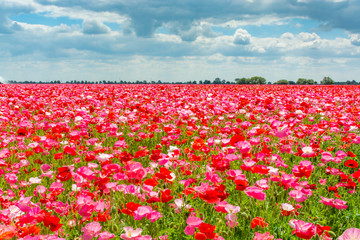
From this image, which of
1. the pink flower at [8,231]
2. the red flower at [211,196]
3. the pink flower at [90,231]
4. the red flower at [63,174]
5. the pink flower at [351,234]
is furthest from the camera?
the red flower at [63,174]

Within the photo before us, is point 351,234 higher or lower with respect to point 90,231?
higher

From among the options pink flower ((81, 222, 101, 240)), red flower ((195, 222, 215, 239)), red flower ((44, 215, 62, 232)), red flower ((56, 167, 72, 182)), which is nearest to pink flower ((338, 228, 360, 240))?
red flower ((195, 222, 215, 239))

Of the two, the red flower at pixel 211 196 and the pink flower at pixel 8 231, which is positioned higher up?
the red flower at pixel 211 196

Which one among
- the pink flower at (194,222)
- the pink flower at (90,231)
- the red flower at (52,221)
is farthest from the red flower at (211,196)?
the red flower at (52,221)

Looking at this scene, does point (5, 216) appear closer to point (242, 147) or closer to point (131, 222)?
→ point (131, 222)

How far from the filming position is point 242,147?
2.48m

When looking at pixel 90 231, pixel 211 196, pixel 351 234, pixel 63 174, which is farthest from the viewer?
pixel 63 174

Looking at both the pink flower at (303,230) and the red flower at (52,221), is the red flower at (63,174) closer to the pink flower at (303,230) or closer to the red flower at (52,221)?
the red flower at (52,221)

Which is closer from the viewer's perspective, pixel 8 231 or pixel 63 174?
pixel 8 231

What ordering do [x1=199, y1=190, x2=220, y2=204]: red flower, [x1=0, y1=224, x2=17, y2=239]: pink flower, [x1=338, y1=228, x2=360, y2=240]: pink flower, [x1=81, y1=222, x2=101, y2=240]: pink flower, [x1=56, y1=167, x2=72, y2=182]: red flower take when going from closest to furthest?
1. [x1=338, y1=228, x2=360, y2=240]: pink flower
2. [x1=0, y1=224, x2=17, y2=239]: pink flower
3. [x1=81, y1=222, x2=101, y2=240]: pink flower
4. [x1=199, y1=190, x2=220, y2=204]: red flower
5. [x1=56, y1=167, x2=72, y2=182]: red flower

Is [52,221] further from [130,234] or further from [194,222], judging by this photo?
[194,222]

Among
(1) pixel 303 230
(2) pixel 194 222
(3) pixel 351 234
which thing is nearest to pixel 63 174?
(2) pixel 194 222

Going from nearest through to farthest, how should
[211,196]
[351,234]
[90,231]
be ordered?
[351,234] < [90,231] < [211,196]

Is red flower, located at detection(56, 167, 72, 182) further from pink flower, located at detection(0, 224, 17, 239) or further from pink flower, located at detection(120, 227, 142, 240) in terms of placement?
pink flower, located at detection(120, 227, 142, 240)
